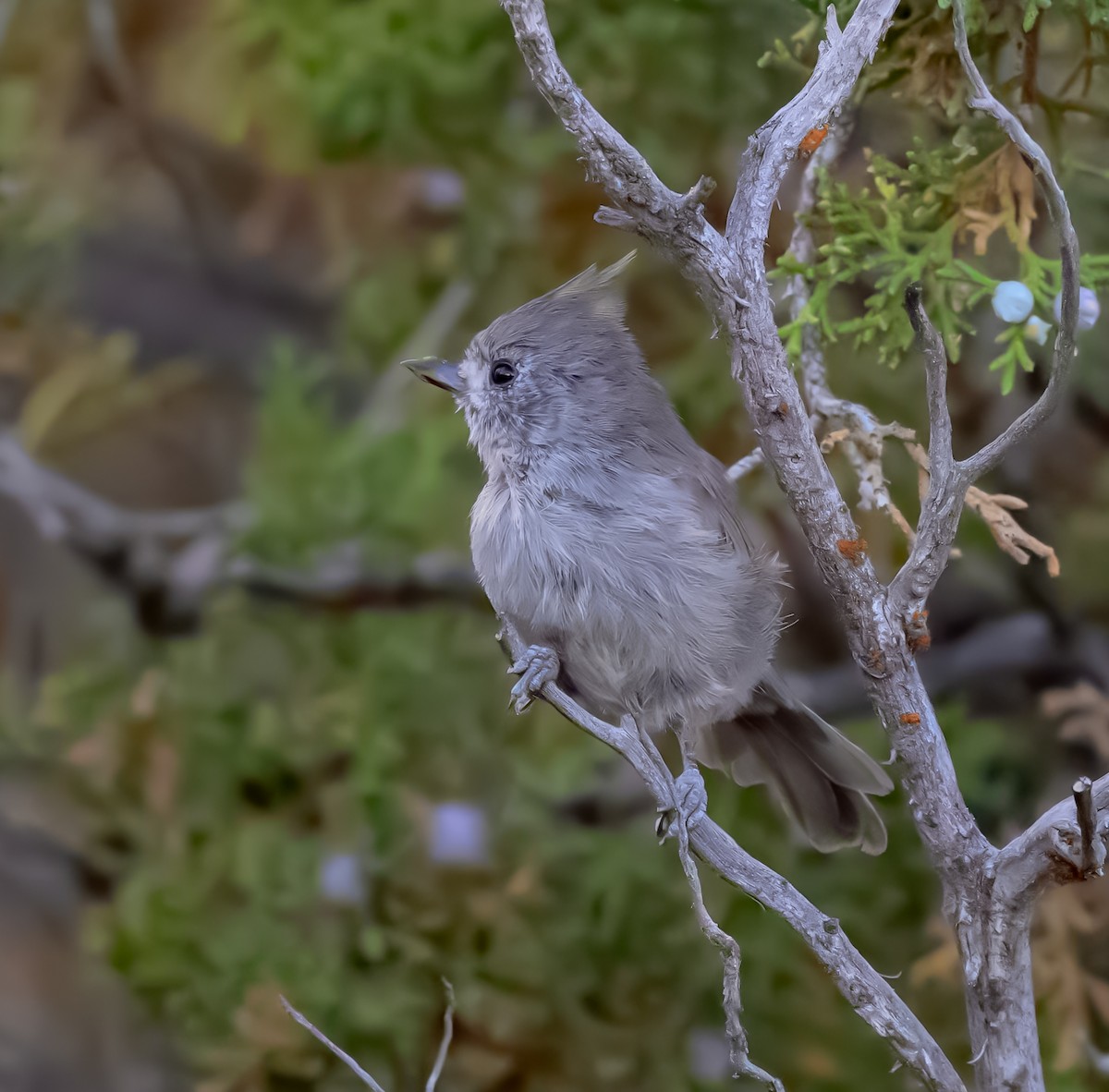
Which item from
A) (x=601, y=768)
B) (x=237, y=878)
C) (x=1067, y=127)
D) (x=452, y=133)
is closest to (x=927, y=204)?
(x=1067, y=127)

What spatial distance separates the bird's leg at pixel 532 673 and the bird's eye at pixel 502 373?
250 mm

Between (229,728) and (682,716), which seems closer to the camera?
(682,716)

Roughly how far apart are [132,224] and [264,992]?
4.25 ft

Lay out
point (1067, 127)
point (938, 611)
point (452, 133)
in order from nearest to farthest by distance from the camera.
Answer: point (1067, 127) < point (452, 133) < point (938, 611)

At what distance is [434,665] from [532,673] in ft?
2.28

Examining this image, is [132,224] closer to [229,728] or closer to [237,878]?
[229,728]

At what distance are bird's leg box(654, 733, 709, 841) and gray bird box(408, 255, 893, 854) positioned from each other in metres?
0.08

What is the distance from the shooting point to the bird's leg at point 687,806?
808mm

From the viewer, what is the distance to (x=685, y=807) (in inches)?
34.5

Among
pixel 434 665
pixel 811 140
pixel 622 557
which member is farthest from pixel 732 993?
pixel 434 665

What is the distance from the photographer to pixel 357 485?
5.53ft

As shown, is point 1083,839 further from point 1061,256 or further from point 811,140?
point 811,140

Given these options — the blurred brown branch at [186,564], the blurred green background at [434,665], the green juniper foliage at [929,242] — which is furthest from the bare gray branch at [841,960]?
the blurred brown branch at [186,564]

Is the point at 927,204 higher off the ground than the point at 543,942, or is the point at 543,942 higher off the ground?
the point at 927,204
